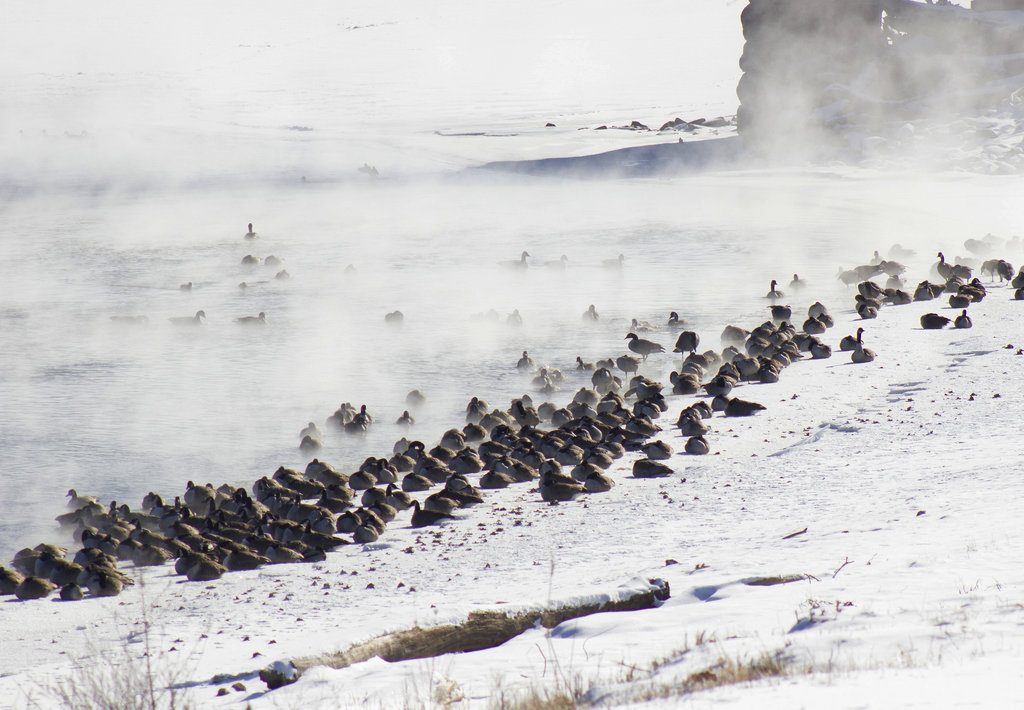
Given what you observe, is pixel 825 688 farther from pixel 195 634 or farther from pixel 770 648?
pixel 195 634

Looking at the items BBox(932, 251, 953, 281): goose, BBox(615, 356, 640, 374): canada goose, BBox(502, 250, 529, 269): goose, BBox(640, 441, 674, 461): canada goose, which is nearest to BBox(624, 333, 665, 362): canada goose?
BBox(615, 356, 640, 374): canada goose

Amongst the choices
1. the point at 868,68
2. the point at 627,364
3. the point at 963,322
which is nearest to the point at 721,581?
the point at 627,364

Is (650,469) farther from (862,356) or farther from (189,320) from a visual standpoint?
(189,320)

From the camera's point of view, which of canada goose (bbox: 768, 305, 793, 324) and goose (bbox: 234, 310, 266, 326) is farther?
goose (bbox: 234, 310, 266, 326)

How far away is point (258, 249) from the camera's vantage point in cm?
3597

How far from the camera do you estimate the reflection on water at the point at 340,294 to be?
1903cm

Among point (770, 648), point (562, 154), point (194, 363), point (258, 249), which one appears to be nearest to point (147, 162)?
point (562, 154)

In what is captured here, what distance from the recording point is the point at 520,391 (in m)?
21.3

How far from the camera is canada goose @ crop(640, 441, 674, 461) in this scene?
52.8ft

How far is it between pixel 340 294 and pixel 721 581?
69.6 ft

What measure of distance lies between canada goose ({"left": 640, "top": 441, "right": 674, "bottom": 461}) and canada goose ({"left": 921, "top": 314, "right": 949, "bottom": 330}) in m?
9.60

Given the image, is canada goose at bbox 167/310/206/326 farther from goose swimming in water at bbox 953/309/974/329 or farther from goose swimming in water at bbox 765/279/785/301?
goose swimming in water at bbox 953/309/974/329

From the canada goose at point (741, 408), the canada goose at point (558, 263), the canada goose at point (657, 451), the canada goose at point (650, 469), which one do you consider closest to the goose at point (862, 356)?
the canada goose at point (741, 408)

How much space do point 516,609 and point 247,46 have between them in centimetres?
14401
